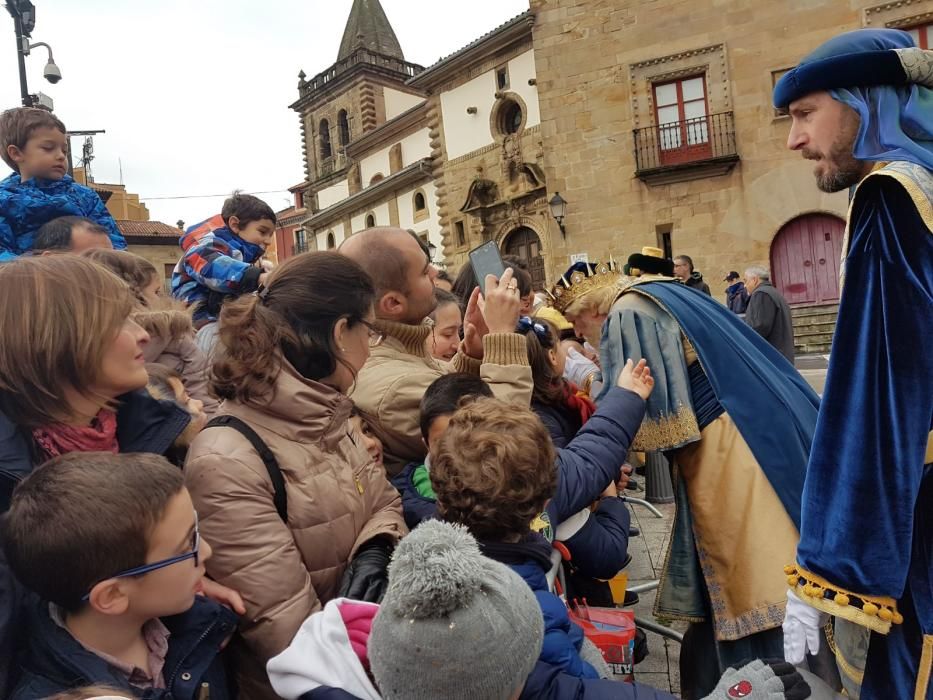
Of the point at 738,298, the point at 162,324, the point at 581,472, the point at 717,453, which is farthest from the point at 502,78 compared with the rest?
the point at 581,472

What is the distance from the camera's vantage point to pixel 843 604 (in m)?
1.54

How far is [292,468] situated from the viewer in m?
1.73

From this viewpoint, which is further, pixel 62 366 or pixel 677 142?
pixel 677 142

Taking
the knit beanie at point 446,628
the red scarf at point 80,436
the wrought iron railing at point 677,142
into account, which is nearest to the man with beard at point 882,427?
the knit beanie at point 446,628

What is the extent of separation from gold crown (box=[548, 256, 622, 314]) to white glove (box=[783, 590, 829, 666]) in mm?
1651

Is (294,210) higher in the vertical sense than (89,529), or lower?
higher

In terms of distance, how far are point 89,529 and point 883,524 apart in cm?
170

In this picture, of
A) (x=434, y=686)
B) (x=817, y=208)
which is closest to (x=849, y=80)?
(x=434, y=686)

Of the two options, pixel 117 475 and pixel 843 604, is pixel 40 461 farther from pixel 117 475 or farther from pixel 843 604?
pixel 843 604

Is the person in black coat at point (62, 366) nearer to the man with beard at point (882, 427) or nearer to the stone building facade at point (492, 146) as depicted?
the man with beard at point (882, 427)

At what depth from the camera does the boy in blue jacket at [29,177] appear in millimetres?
3707

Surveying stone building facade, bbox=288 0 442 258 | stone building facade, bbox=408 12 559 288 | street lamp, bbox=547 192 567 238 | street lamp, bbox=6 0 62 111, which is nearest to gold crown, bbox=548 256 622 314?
street lamp, bbox=6 0 62 111

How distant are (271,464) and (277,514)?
12cm

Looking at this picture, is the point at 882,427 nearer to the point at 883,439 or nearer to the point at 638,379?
the point at 883,439
